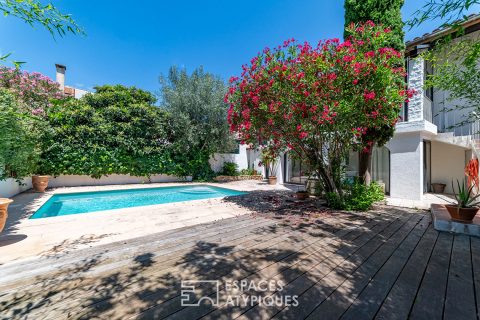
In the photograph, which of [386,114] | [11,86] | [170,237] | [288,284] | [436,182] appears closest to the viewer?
[288,284]

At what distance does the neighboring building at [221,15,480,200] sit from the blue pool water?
691 centimetres

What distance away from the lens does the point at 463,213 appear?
4766 mm

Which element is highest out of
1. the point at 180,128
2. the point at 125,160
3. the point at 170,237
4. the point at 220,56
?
the point at 220,56

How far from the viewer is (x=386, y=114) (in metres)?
6.13

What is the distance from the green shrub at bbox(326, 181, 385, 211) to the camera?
6.79m

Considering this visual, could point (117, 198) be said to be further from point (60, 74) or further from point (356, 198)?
point (60, 74)

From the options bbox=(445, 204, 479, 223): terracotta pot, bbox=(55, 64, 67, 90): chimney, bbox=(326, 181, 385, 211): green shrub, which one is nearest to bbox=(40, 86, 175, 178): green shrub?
bbox=(55, 64, 67, 90): chimney

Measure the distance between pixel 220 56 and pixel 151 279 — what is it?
659 inches

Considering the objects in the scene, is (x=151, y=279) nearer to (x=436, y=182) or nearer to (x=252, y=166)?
(x=436, y=182)

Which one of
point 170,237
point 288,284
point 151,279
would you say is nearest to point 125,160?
point 170,237

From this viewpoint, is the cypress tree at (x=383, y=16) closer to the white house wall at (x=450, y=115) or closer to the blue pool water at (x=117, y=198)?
the white house wall at (x=450, y=115)

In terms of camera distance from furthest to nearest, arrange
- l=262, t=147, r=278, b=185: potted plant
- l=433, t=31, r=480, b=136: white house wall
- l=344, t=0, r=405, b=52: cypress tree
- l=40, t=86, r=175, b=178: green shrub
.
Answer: l=40, t=86, r=175, b=178: green shrub < l=433, t=31, r=480, b=136: white house wall < l=262, t=147, r=278, b=185: potted plant < l=344, t=0, r=405, b=52: cypress tree

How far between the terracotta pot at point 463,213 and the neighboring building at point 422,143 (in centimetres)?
432

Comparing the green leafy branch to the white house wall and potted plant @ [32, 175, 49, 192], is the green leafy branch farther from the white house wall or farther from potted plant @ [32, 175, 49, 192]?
the white house wall
